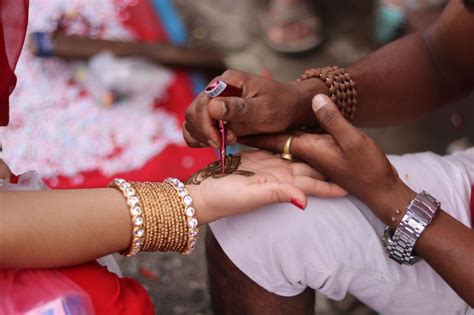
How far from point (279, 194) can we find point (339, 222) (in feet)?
0.62

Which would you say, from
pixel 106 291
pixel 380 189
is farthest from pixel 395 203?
pixel 106 291

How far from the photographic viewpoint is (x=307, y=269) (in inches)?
61.7

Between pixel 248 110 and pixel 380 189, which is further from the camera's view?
pixel 248 110

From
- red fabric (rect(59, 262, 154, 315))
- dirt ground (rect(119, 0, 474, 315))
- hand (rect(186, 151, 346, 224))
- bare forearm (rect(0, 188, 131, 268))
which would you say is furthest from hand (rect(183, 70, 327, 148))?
dirt ground (rect(119, 0, 474, 315))

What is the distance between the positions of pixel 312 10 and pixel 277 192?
211 cm

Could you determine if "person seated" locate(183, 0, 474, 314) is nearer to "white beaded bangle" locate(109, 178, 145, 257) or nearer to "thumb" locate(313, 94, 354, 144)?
"thumb" locate(313, 94, 354, 144)

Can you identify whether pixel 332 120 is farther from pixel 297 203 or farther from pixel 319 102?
pixel 297 203

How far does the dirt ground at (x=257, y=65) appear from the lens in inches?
92.4

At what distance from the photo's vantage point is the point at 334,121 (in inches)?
60.2

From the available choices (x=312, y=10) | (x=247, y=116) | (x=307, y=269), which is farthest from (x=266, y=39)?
(x=307, y=269)

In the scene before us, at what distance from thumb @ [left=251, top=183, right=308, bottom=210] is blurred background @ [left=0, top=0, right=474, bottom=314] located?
917 millimetres

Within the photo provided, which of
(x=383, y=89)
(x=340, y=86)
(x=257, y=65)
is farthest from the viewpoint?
(x=257, y=65)

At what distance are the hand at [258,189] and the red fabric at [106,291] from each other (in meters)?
0.23

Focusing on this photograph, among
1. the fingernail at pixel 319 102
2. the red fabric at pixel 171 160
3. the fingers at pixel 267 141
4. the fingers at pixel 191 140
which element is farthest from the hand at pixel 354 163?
the red fabric at pixel 171 160
